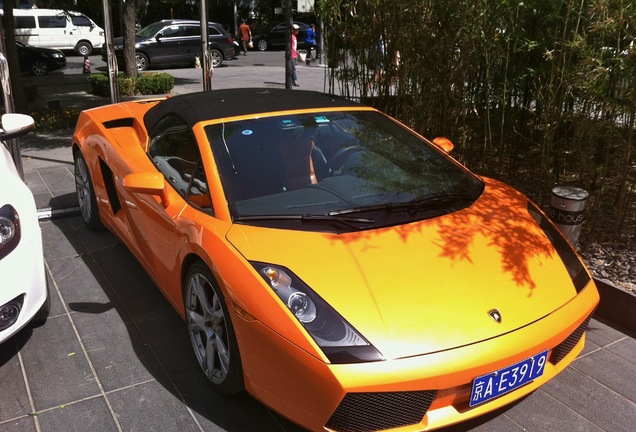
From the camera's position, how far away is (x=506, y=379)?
7.68 ft

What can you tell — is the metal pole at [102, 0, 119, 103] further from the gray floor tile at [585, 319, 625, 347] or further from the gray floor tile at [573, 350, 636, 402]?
the gray floor tile at [573, 350, 636, 402]

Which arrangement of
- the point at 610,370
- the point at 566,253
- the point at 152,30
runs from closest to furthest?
the point at 566,253 → the point at 610,370 → the point at 152,30

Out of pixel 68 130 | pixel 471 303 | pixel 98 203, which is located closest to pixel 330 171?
pixel 471 303

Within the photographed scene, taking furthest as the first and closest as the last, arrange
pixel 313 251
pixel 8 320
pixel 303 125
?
pixel 303 125
pixel 8 320
pixel 313 251

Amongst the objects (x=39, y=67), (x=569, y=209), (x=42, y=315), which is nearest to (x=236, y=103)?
(x=42, y=315)

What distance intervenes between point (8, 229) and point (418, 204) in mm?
2051

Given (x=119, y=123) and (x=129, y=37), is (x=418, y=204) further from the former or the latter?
(x=129, y=37)

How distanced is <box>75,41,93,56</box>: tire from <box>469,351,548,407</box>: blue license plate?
24.0 meters

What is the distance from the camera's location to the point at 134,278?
159 inches

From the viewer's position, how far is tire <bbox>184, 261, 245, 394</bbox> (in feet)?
8.46

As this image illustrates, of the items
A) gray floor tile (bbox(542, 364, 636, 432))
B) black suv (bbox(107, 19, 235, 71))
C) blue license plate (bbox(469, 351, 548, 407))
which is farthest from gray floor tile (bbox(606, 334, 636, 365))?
black suv (bbox(107, 19, 235, 71))

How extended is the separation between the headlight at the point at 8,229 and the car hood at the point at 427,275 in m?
1.15

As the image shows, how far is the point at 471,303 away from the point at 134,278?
2499 mm

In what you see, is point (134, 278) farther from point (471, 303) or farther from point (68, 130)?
point (68, 130)
